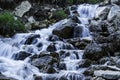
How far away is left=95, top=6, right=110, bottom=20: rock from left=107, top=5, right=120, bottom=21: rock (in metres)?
0.42

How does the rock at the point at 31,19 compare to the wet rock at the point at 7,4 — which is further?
the wet rock at the point at 7,4

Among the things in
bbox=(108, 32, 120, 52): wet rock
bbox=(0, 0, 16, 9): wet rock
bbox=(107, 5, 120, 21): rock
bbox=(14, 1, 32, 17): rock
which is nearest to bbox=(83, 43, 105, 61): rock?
bbox=(108, 32, 120, 52): wet rock

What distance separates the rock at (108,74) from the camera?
36.1 ft

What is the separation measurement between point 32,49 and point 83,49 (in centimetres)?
197

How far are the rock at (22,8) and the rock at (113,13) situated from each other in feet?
14.5

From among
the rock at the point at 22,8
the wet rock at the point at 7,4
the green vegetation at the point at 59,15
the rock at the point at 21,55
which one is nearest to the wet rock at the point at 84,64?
the rock at the point at 21,55

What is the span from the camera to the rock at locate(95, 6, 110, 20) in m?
18.5

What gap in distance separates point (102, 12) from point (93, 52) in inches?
232

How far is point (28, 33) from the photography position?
55.7ft

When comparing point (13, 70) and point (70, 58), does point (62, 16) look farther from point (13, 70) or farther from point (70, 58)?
point (13, 70)

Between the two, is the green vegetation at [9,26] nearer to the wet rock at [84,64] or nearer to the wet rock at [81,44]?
the wet rock at [81,44]

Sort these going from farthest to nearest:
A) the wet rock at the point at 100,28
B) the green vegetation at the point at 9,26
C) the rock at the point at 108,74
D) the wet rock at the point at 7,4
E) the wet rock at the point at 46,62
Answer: the wet rock at the point at 7,4
the green vegetation at the point at 9,26
the wet rock at the point at 100,28
the wet rock at the point at 46,62
the rock at the point at 108,74

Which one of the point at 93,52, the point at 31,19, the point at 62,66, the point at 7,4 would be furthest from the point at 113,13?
the point at 62,66

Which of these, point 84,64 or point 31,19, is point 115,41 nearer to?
point 84,64
